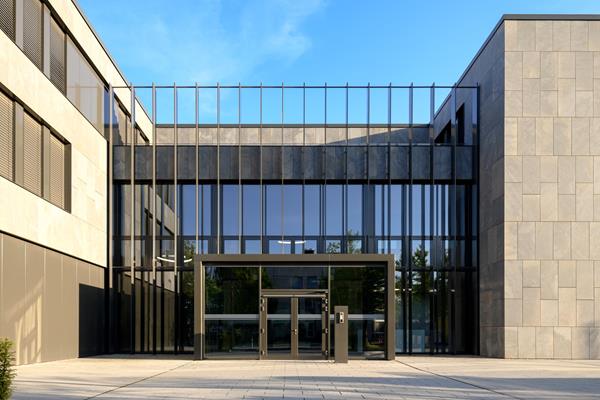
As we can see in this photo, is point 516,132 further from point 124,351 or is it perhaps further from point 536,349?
point 124,351

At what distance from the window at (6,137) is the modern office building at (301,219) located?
0.08m

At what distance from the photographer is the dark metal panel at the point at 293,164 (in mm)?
29094

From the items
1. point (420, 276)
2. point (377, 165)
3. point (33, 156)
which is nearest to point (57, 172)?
point (33, 156)

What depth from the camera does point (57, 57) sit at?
24.6m

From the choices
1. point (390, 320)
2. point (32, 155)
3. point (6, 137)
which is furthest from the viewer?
point (390, 320)

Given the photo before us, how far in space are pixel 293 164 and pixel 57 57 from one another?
9738 mm

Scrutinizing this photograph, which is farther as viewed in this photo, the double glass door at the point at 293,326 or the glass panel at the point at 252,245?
the glass panel at the point at 252,245

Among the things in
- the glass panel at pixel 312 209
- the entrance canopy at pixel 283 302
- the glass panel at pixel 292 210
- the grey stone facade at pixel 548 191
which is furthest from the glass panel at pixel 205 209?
the grey stone facade at pixel 548 191

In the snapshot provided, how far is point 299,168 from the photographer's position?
29.1m

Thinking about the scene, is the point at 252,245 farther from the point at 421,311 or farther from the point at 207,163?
the point at 421,311

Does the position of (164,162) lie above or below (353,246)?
above

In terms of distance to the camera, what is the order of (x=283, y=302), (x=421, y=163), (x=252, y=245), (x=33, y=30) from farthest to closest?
(x=421, y=163), (x=252, y=245), (x=283, y=302), (x=33, y=30)

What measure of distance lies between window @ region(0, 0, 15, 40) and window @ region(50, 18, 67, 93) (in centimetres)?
325

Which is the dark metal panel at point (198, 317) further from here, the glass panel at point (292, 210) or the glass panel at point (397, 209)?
the glass panel at point (397, 209)
